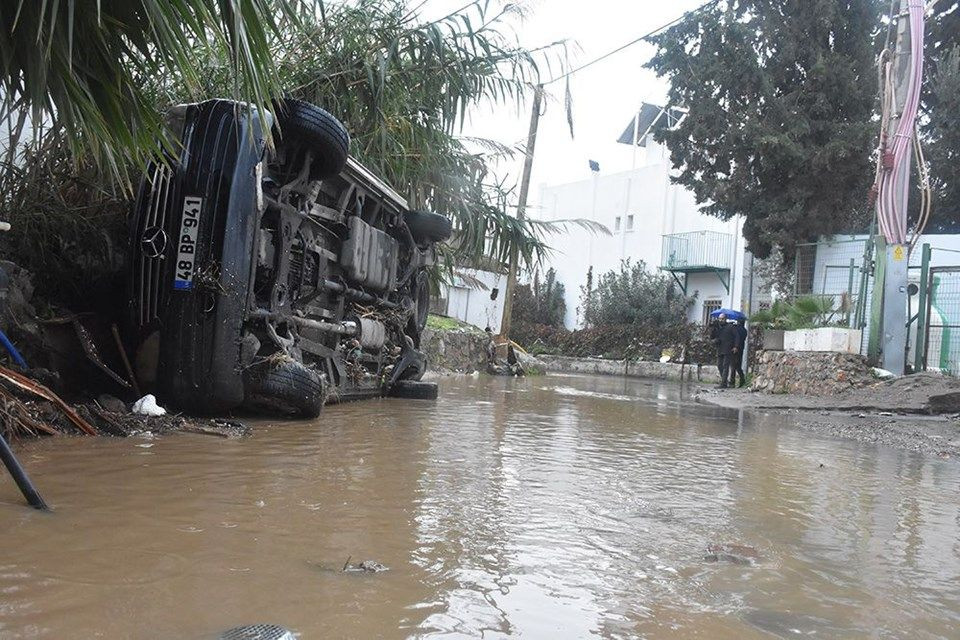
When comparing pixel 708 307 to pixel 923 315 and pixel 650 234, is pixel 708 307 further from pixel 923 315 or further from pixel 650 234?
pixel 923 315

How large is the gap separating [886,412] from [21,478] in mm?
8852

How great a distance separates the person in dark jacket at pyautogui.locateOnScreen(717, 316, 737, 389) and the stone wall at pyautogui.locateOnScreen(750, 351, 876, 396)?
282cm

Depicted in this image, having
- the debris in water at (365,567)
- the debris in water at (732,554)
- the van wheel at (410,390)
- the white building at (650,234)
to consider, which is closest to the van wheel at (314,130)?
the van wheel at (410,390)

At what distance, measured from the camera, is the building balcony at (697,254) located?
2781 cm

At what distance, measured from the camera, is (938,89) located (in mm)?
19391

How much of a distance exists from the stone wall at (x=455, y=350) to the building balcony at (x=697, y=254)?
1174cm

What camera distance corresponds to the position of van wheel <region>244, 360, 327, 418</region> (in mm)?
5195

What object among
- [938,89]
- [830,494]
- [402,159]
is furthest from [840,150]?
[830,494]

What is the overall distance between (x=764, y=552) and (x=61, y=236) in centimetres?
466

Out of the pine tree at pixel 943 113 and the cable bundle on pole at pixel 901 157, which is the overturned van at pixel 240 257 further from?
the pine tree at pixel 943 113

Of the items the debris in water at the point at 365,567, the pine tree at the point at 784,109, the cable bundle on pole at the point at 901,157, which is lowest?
the debris in water at the point at 365,567

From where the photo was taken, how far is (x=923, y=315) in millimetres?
11125

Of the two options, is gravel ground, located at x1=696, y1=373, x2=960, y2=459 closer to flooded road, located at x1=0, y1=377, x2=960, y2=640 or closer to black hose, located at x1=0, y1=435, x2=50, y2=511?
flooded road, located at x1=0, y1=377, x2=960, y2=640

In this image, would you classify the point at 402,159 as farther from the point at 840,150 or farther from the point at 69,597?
the point at 840,150
